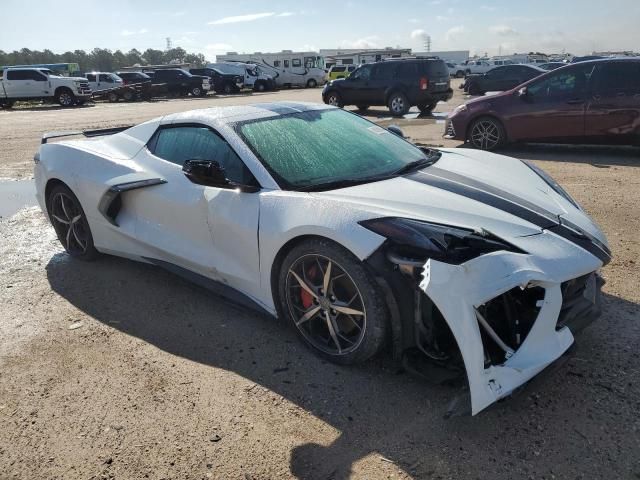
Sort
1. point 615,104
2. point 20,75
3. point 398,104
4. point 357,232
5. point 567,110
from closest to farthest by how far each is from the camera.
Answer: point 357,232, point 615,104, point 567,110, point 398,104, point 20,75

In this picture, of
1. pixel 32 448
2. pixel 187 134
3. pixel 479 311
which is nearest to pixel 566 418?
pixel 479 311

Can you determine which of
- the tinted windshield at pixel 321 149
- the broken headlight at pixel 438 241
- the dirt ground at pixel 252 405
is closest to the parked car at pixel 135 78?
the dirt ground at pixel 252 405

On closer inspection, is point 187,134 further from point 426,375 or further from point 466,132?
point 466,132

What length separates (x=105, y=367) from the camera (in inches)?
123

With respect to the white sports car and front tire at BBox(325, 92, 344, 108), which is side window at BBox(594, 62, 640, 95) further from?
front tire at BBox(325, 92, 344, 108)

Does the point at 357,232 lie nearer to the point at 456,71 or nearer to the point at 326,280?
the point at 326,280

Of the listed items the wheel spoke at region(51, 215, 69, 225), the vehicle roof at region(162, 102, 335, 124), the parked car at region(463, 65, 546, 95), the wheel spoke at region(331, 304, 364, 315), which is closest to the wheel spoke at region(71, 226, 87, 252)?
the wheel spoke at region(51, 215, 69, 225)

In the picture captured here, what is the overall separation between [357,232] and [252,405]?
1.04m

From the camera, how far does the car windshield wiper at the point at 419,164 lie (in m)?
3.42

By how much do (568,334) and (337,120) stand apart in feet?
7.53

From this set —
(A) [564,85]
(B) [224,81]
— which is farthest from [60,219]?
(B) [224,81]

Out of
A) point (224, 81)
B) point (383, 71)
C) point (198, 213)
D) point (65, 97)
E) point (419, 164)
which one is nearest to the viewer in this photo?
point (198, 213)

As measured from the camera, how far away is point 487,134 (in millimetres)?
9023

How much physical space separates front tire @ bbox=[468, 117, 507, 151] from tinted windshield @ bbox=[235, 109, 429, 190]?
553 centimetres
